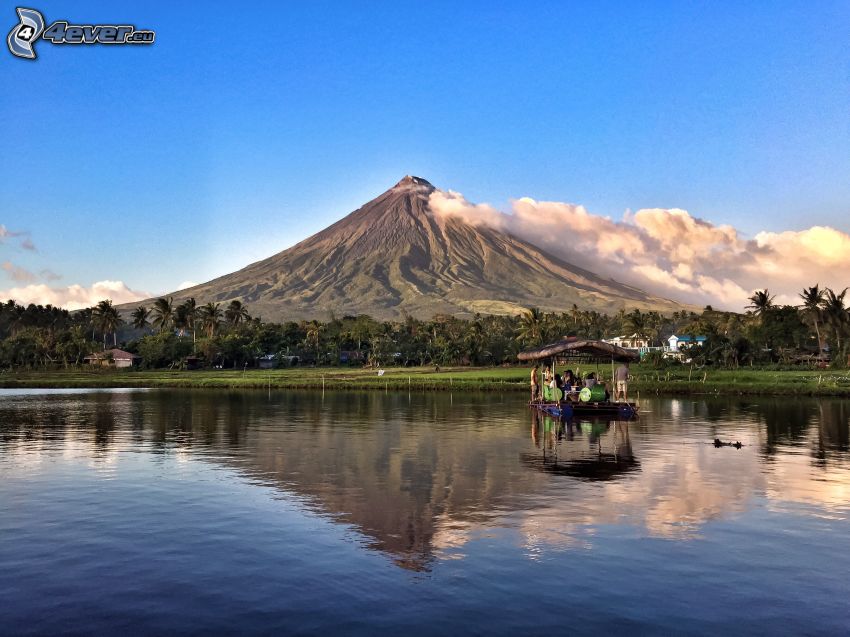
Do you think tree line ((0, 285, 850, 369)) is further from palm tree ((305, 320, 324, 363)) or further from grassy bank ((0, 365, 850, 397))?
grassy bank ((0, 365, 850, 397))

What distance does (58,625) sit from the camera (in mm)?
9414

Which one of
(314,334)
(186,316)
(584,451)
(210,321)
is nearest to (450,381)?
(584,451)

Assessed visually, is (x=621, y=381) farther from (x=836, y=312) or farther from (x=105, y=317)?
(x=105, y=317)

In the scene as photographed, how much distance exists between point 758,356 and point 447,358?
44.6m

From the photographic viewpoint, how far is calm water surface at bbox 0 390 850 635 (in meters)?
9.80

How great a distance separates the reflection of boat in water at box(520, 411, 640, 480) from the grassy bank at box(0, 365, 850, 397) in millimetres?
31548

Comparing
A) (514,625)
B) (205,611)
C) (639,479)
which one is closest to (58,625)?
(205,611)

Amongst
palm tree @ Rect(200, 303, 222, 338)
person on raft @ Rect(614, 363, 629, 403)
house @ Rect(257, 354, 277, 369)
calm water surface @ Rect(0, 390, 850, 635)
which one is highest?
palm tree @ Rect(200, 303, 222, 338)

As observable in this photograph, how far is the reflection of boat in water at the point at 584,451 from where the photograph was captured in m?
21.5

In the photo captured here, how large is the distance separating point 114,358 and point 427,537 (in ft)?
418

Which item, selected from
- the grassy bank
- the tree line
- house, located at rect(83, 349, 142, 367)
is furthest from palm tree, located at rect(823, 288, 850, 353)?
house, located at rect(83, 349, 142, 367)

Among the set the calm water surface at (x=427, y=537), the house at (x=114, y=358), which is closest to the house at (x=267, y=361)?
the house at (x=114, y=358)

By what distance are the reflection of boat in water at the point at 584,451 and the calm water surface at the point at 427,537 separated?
0.19m

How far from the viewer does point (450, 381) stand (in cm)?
7800
